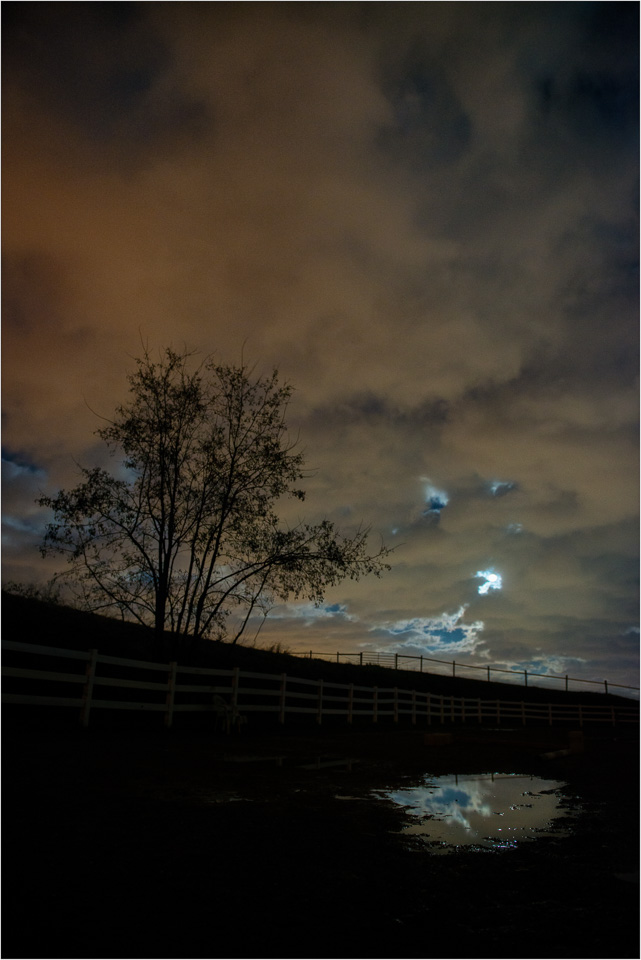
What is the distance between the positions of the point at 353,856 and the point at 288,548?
14578 millimetres

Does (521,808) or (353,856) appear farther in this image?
(521,808)

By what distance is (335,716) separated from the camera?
23.1 m

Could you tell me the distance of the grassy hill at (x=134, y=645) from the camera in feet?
54.0

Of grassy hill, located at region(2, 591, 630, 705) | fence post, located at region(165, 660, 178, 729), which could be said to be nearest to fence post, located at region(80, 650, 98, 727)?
fence post, located at region(165, 660, 178, 729)

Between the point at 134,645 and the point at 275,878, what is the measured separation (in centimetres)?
1833

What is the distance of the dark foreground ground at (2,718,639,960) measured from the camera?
2.45 meters

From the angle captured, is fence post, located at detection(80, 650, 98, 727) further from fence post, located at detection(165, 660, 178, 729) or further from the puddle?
the puddle

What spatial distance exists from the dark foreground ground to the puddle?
21cm

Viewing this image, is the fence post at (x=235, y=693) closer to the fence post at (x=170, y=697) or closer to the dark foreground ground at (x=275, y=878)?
the fence post at (x=170, y=697)

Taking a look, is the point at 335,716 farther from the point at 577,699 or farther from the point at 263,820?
the point at 577,699

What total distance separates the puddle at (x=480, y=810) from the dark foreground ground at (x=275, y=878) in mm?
214

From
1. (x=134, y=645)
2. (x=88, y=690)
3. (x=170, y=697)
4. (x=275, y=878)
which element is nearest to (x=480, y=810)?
(x=275, y=878)

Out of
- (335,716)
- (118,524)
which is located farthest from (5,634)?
(335,716)

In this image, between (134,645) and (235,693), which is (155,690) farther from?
(134,645)
